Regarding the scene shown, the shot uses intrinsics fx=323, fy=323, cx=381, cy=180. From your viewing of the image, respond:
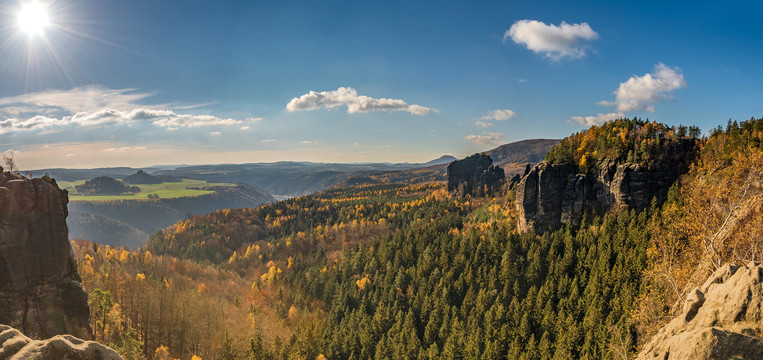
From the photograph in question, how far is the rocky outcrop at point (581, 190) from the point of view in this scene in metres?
92.1

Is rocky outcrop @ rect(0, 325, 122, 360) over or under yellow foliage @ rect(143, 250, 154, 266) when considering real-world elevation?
over

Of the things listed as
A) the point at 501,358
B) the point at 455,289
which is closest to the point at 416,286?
the point at 455,289

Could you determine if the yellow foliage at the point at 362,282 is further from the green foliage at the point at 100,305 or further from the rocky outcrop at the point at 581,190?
the green foliage at the point at 100,305

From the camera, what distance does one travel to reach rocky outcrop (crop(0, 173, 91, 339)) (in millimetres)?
41250

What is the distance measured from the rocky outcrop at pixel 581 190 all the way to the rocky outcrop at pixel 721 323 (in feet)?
281

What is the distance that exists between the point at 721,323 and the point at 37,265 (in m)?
71.5

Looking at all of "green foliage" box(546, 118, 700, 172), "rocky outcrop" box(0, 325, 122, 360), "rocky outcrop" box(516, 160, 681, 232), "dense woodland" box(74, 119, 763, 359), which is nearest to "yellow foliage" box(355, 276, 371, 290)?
"dense woodland" box(74, 119, 763, 359)

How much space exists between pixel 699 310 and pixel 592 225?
3498 inches

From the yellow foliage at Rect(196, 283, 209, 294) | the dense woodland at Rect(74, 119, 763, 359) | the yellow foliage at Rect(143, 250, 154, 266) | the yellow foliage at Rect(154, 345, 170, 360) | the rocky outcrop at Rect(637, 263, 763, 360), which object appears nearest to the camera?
the rocky outcrop at Rect(637, 263, 763, 360)

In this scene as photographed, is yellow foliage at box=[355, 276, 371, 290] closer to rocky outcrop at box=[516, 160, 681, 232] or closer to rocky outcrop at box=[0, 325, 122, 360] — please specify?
rocky outcrop at box=[516, 160, 681, 232]

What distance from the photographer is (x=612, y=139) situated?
106 metres

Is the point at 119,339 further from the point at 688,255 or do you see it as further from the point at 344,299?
the point at 688,255

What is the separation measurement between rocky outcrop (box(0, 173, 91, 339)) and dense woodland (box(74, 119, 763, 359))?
13618 millimetres

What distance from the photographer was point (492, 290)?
89312 millimetres
